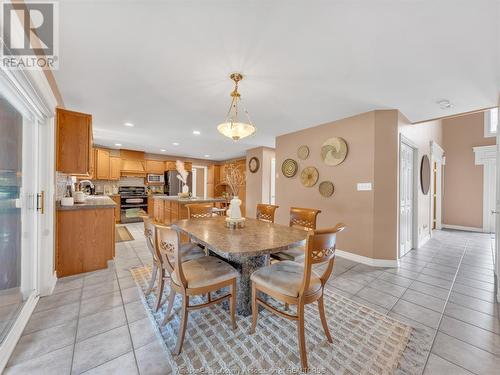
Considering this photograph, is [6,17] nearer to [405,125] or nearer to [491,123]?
[405,125]

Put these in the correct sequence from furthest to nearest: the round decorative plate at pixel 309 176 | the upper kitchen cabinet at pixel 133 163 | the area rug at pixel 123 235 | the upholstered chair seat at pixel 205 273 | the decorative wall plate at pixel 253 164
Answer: the upper kitchen cabinet at pixel 133 163 < the decorative wall plate at pixel 253 164 < the area rug at pixel 123 235 < the round decorative plate at pixel 309 176 < the upholstered chair seat at pixel 205 273

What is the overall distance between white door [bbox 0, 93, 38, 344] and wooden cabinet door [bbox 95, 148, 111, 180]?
14.4 ft

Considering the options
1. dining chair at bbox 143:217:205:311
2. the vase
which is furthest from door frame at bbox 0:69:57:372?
the vase

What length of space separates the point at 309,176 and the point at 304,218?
1550mm

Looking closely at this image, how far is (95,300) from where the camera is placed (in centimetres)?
206

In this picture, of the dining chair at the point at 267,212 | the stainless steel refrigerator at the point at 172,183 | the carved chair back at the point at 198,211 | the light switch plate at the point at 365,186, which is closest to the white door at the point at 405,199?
the light switch plate at the point at 365,186

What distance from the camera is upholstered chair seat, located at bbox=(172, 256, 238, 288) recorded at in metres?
1.52

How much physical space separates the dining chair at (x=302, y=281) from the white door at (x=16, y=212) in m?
1.87

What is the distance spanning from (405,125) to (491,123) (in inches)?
164

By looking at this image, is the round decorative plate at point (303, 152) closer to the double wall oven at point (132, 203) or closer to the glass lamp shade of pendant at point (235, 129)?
the glass lamp shade of pendant at point (235, 129)

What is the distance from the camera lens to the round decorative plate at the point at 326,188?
3578 millimetres

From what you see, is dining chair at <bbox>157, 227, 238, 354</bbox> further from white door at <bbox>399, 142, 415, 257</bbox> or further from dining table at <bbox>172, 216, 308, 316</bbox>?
white door at <bbox>399, 142, 415, 257</bbox>

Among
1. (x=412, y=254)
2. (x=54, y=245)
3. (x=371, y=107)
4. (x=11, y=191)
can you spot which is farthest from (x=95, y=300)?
(x=412, y=254)

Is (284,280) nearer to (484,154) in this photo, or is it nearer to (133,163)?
(133,163)
